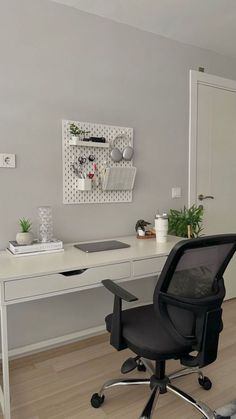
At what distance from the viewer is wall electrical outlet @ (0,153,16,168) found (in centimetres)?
194

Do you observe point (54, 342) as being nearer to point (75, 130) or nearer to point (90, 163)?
point (90, 163)

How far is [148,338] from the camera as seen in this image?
4.71 ft

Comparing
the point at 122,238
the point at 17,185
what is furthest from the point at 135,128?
the point at 17,185

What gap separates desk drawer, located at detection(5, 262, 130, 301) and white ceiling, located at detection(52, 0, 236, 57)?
1.69 meters

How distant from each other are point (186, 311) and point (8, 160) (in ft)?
4.47

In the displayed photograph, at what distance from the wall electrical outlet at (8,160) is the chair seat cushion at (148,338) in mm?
1104

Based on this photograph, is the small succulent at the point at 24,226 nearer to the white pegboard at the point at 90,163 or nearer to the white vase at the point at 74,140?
the white pegboard at the point at 90,163

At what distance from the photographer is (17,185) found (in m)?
2.01

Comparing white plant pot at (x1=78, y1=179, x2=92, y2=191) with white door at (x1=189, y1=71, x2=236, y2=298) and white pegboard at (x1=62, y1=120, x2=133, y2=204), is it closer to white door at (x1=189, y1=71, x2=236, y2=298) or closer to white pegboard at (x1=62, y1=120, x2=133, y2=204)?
white pegboard at (x1=62, y1=120, x2=133, y2=204)

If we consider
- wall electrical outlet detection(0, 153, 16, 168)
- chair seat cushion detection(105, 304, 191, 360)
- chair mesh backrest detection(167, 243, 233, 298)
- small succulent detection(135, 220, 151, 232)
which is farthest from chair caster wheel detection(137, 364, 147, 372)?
wall electrical outlet detection(0, 153, 16, 168)

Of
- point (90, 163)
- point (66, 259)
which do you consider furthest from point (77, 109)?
point (66, 259)

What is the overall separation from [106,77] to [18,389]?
2.10 metres

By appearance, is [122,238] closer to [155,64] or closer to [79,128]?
[79,128]

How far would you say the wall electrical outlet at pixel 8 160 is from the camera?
194cm
